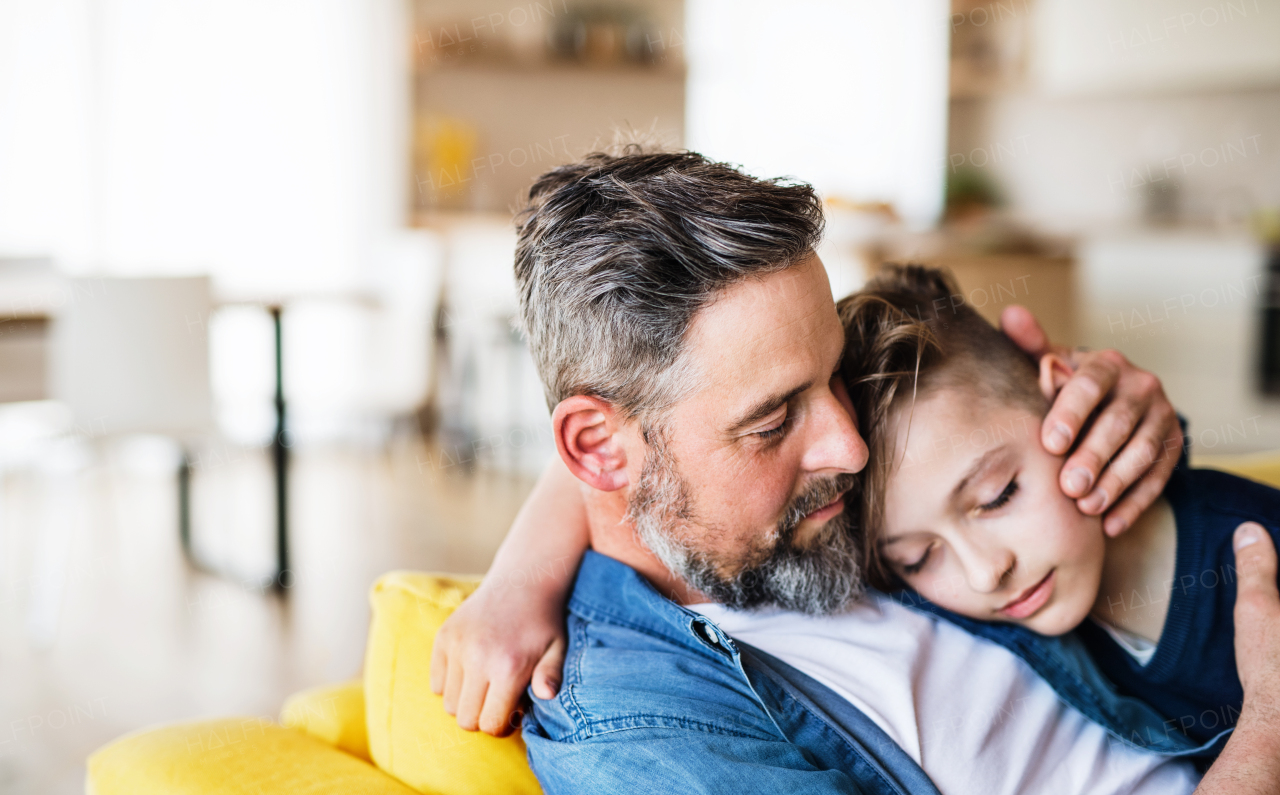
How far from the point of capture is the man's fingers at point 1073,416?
1046 mm

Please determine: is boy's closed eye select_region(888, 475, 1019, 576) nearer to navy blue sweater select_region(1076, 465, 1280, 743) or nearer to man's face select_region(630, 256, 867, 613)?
man's face select_region(630, 256, 867, 613)

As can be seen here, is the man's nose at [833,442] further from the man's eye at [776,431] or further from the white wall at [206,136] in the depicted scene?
the white wall at [206,136]

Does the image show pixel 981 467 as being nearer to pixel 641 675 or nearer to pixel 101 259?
pixel 641 675

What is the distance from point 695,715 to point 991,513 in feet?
1.17

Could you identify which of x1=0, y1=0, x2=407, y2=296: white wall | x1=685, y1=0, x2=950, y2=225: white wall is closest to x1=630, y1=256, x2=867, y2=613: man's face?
x1=0, y1=0, x2=407, y2=296: white wall

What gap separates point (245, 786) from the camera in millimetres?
953

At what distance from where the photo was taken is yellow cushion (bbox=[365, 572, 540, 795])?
100 centimetres

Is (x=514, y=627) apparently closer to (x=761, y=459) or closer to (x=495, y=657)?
(x=495, y=657)

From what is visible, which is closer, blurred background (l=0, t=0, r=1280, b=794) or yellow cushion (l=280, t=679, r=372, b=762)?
yellow cushion (l=280, t=679, r=372, b=762)

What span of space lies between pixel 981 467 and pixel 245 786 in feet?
2.36

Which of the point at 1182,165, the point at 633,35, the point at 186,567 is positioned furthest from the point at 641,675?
the point at 1182,165

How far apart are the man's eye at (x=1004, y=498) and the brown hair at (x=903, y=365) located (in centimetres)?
8

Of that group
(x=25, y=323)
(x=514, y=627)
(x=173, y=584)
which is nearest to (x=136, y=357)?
(x=25, y=323)

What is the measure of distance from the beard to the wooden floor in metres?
1.80
